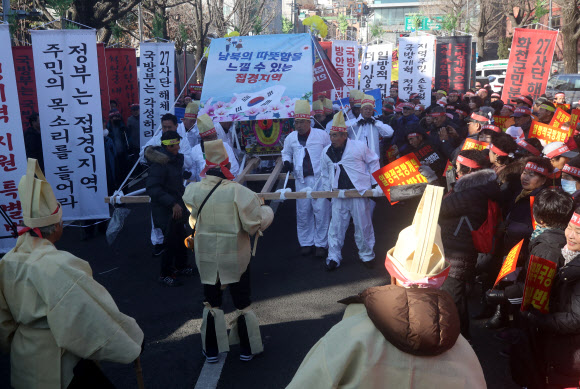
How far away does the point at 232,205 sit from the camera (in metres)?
4.16

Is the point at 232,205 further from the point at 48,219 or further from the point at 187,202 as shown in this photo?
the point at 48,219

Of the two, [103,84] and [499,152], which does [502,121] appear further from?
[103,84]

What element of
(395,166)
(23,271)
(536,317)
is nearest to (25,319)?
(23,271)

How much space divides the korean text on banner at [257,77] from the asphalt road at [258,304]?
193cm

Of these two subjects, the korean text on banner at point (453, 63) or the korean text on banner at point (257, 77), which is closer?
the korean text on banner at point (257, 77)

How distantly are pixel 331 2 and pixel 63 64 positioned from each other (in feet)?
376

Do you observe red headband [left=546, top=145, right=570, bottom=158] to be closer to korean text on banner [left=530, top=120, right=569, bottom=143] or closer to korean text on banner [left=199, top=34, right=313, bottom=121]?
korean text on banner [left=530, top=120, right=569, bottom=143]

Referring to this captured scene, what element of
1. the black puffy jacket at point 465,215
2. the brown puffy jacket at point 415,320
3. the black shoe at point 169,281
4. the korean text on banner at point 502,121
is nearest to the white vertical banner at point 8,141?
the black shoe at point 169,281

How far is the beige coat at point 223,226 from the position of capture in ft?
13.7

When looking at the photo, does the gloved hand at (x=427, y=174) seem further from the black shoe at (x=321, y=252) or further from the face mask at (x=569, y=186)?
the black shoe at (x=321, y=252)

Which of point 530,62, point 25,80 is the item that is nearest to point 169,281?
point 25,80

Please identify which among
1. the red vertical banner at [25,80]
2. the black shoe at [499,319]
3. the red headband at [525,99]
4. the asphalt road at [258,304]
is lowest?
the asphalt road at [258,304]

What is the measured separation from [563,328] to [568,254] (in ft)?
1.58

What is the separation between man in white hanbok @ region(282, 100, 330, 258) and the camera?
7.17 m
